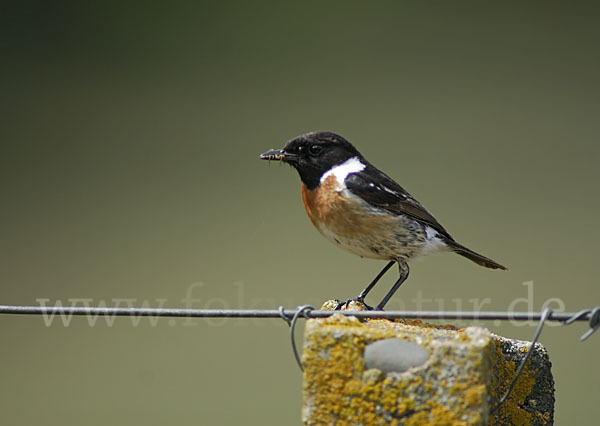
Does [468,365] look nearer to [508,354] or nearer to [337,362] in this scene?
[337,362]

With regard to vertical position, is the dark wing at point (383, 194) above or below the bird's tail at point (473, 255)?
above

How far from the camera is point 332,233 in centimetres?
320

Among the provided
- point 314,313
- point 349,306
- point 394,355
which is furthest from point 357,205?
point 394,355

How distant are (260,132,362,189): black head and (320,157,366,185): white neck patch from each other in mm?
18

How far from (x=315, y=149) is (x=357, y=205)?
359 millimetres

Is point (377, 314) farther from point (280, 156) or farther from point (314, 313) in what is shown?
point (280, 156)

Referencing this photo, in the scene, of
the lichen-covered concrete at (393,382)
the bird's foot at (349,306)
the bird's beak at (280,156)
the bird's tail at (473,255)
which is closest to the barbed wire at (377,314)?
the lichen-covered concrete at (393,382)

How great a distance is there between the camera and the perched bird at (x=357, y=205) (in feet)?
10.3

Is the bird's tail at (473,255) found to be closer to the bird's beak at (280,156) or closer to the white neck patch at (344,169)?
the white neck patch at (344,169)

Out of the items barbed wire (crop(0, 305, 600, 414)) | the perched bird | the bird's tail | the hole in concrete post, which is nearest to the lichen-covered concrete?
the hole in concrete post

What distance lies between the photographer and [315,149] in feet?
10.6

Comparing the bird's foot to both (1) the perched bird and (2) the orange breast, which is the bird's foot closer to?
(1) the perched bird

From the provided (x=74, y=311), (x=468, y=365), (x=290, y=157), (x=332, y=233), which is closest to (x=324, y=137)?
(x=290, y=157)

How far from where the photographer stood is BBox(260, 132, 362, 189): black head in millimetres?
3217
